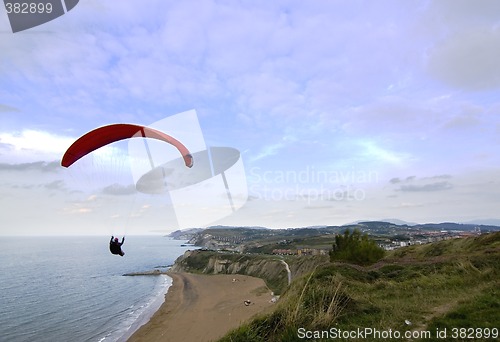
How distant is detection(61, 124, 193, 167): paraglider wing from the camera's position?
11.6 meters

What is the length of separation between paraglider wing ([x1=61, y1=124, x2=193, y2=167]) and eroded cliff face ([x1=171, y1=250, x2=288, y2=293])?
40.5 meters

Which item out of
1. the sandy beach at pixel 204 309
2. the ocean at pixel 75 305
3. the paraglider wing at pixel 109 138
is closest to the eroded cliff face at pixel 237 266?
the sandy beach at pixel 204 309

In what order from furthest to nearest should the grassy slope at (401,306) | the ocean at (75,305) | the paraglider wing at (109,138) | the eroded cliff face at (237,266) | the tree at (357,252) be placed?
the eroded cliff face at (237,266), the ocean at (75,305), the tree at (357,252), the paraglider wing at (109,138), the grassy slope at (401,306)

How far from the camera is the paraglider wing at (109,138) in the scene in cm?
1160

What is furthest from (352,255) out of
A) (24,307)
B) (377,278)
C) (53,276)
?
(53,276)

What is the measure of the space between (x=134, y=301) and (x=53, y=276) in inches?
1291

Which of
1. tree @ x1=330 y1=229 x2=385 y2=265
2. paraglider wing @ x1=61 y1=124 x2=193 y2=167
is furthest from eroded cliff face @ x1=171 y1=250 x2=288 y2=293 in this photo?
paraglider wing @ x1=61 y1=124 x2=193 y2=167

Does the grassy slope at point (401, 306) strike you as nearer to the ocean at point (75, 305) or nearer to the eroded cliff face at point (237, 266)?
the ocean at point (75, 305)

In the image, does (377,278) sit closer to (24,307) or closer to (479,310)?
(479,310)

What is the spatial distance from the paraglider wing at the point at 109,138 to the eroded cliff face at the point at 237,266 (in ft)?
133

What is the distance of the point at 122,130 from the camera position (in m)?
12.3

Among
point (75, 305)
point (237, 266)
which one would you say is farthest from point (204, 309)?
point (237, 266)

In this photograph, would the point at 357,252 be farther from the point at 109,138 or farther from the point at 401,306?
the point at 109,138

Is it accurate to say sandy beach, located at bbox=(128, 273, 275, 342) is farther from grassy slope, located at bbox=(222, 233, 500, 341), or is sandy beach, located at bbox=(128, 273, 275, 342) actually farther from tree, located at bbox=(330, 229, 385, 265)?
grassy slope, located at bbox=(222, 233, 500, 341)
